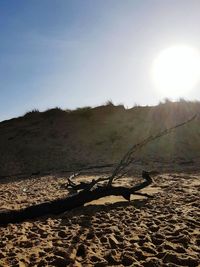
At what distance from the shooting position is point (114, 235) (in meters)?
5.99

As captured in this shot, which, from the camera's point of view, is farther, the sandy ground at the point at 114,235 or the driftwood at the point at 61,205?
the driftwood at the point at 61,205

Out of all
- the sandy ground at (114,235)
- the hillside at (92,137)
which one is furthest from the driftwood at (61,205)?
the hillside at (92,137)

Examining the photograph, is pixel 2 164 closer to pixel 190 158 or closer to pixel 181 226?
pixel 190 158

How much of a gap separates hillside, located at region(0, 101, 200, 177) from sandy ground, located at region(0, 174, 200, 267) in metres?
9.99

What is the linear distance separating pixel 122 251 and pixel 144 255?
334 mm

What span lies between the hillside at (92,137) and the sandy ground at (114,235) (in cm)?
999

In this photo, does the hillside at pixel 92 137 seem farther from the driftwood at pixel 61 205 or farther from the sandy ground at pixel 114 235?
the sandy ground at pixel 114 235

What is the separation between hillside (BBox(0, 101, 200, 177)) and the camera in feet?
65.7

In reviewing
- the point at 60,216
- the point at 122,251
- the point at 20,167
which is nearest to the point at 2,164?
the point at 20,167

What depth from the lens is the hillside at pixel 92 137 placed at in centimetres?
2003

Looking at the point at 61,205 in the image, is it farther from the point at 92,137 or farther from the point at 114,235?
the point at 92,137

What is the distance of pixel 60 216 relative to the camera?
24.5ft

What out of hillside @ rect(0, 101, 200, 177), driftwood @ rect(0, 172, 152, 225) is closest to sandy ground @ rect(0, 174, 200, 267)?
driftwood @ rect(0, 172, 152, 225)

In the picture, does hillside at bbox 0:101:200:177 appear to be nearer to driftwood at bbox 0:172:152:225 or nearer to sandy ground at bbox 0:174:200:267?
driftwood at bbox 0:172:152:225
